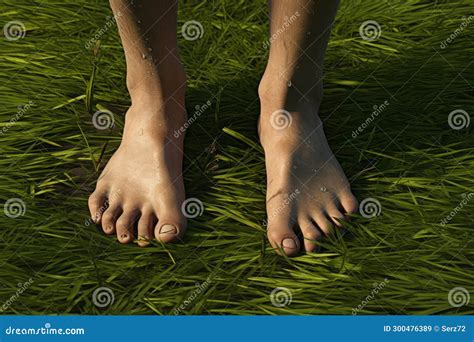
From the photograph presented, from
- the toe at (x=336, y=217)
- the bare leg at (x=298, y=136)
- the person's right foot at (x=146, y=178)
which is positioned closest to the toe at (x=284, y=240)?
the bare leg at (x=298, y=136)

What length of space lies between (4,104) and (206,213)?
0.73 metres

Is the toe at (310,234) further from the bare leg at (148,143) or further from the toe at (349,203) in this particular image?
the bare leg at (148,143)

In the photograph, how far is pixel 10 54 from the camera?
239 cm

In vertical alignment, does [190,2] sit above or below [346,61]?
above

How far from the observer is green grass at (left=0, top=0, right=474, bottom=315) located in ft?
5.82

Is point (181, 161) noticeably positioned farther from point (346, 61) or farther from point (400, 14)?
point (400, 14)

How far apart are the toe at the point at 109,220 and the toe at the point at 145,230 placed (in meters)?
0.07

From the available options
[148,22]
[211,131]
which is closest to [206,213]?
[211,131]

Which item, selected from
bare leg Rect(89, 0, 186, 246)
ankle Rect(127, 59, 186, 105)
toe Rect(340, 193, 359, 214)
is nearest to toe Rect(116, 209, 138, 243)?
bare leg Rect(89, 0, 186, 246)

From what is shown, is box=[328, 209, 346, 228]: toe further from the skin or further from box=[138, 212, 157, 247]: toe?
box=[138, 212, 157, 247]: toe

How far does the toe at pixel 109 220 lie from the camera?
1.89 meters

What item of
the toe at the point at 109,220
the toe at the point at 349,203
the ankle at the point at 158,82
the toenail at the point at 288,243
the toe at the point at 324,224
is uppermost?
the ankle at the point at 158,82

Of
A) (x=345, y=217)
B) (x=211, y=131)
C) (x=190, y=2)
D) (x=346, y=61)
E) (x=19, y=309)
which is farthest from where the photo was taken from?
(x=190, y=2)

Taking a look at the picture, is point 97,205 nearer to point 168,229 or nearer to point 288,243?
point 168,229
